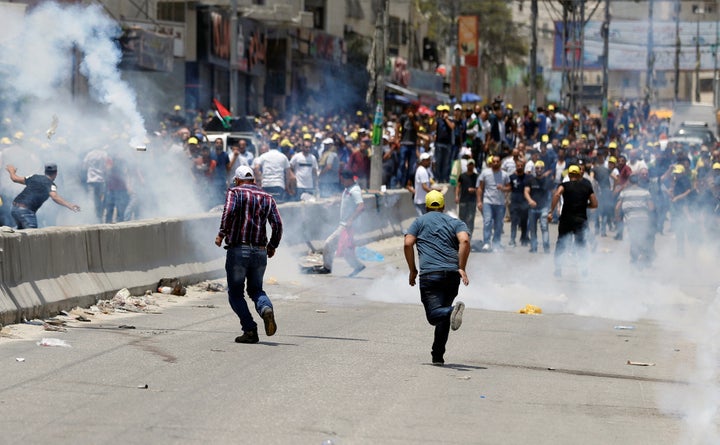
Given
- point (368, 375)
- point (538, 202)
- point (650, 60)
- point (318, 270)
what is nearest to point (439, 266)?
point (368, 375)

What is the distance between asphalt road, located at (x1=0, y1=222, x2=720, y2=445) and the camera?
26.1 ft

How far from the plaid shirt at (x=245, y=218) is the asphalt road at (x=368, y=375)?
943 mm

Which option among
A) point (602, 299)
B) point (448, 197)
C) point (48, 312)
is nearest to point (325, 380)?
point (48, 312)

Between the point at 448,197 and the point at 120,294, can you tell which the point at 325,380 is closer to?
the point at 120,294

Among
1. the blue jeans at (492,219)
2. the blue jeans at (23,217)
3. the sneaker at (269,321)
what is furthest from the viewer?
the blue jeans at (492,219)

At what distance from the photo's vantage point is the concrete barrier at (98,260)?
12.3 metres

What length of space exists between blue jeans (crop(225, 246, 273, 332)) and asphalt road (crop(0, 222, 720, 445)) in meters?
0.34

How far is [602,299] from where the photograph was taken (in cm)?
1709

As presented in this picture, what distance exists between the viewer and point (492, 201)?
2427 centimetres

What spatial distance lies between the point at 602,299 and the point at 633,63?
7490 cm

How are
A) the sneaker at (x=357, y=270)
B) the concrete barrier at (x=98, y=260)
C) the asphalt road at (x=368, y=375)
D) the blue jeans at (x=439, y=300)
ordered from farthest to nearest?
1. the sneaker at (x=357, y=270)
2. the concrete barrier at (x=98, y=260)
3. the blue jeans at (x=439, y=300)
4. the asphalt road at (x=368, y=375)

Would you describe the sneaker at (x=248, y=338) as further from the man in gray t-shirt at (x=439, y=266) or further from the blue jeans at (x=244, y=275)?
the man in gray t-shirt at (x=439, y=266)

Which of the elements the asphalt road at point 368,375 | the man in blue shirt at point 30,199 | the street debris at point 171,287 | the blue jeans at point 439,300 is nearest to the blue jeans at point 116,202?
the man in blue shirt at point 30,199

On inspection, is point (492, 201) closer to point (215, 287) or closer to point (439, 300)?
point (215, 287)
